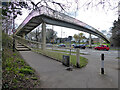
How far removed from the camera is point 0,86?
8.58 ft

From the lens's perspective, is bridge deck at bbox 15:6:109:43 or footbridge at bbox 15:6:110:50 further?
bridge deck at bbox 15:6:109:43

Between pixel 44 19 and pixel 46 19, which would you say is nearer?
pixel 44 19

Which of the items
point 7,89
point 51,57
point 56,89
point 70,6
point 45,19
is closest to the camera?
point 7,89

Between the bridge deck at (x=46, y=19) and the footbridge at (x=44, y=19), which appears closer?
the footbridge at (x=44, y=19)

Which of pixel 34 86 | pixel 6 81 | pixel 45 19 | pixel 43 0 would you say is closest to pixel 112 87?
pixel 34 86

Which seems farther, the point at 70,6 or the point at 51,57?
the point at 51,57

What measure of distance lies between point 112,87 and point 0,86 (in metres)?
3.64

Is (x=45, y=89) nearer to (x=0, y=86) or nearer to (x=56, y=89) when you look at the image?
(x=56, y=89)

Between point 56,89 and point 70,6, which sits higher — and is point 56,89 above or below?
below

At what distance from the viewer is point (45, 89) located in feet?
9.21

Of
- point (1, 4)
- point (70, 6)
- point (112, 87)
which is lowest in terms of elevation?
point (112, 87)

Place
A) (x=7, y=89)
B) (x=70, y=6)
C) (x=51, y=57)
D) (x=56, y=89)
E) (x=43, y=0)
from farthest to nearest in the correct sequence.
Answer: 1. (x=51, y=57)
2. (x=70, y=6)
3. (x=43, y=0)
4. (x=56, y=89)
5. (x=7, y=89)

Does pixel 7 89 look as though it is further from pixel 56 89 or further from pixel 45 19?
pixel 45 19

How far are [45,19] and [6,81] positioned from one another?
46.7ft
